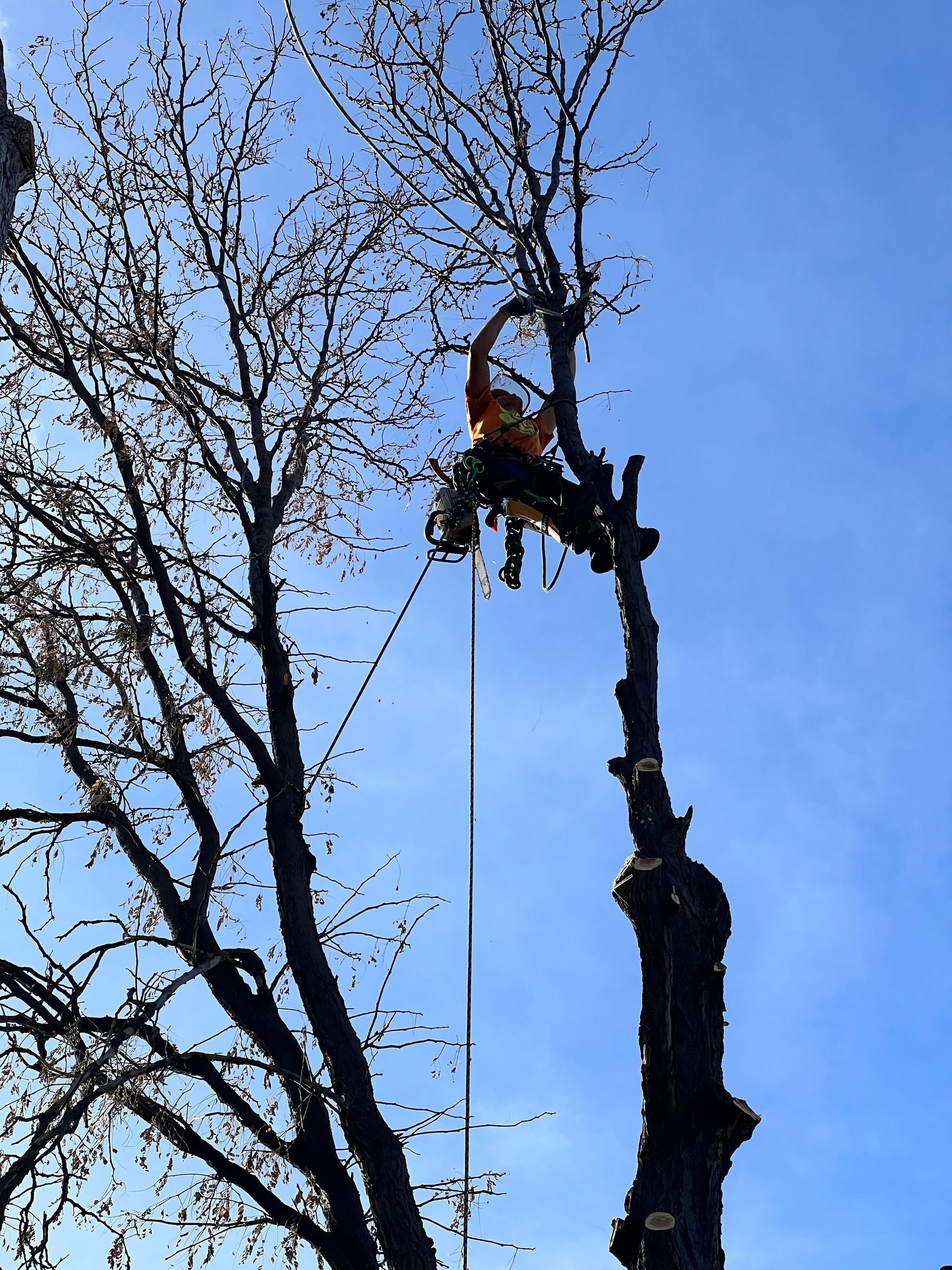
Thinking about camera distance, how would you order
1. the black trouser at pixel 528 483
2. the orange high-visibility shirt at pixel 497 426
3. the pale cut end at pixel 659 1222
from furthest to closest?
the orange high-visibility shirt at pixel 497 426 < the black trouser at pixel 528 483 < the pale cut end at pixel 659 1222

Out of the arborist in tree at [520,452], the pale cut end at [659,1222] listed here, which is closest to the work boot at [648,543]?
the arborist in tree at [520,452]

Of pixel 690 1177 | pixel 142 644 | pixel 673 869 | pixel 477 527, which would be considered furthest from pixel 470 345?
pixel 690 1177

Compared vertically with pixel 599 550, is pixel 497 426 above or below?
above

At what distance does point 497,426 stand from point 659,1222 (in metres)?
4.06

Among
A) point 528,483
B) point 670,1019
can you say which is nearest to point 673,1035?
point 670,1019

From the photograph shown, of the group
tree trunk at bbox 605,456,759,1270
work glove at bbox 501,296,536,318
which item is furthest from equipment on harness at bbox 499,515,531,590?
tree trunk at bbox 605,456,759,1270

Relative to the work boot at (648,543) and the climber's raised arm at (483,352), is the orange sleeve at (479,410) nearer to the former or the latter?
the climber's raised arm at (483,352)

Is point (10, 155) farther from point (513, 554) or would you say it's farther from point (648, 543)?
point (513, 554)

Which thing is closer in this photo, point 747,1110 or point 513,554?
point 747,1110

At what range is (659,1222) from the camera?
431cm

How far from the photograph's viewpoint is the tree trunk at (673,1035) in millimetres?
4352

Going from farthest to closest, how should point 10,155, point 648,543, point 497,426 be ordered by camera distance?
point 497,426 → point 648,543 → point 10,155

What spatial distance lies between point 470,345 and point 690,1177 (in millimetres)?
4365

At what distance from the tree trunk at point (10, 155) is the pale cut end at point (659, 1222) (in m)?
3.48
